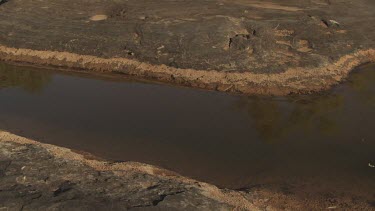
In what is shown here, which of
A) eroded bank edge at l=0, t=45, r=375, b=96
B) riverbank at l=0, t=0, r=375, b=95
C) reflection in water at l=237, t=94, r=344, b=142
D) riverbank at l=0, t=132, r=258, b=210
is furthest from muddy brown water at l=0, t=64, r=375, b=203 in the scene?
riverbank at l=0, t=0, r=375, b=95

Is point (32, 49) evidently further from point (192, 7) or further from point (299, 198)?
point (299, 198)

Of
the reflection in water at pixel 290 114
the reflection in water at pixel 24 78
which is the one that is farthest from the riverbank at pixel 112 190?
the reflection in water at pixel 24 78

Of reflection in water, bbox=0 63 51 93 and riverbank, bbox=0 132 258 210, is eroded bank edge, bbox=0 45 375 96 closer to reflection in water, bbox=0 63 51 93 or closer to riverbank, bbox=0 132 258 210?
reflection in water, bbox=0 63 51 93

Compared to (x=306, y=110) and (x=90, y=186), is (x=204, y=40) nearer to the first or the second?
(x=306, y=110)

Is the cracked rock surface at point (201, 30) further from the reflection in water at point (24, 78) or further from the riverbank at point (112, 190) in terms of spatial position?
the riverbank at point (112, 190)

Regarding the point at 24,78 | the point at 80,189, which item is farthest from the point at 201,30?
the point at 80,189

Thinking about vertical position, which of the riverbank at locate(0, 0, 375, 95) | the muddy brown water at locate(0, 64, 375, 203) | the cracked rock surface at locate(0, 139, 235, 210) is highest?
the riverbank at locate(0, 0, 375, 95)
